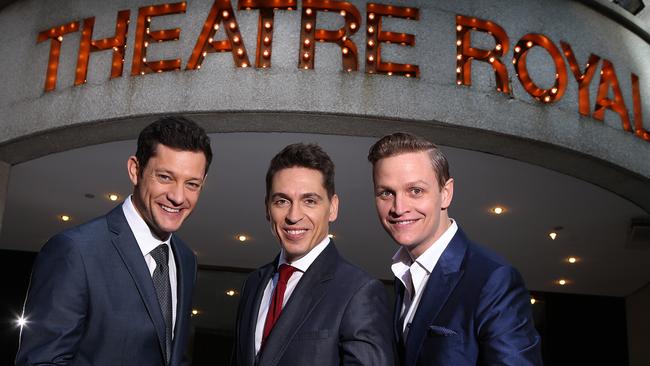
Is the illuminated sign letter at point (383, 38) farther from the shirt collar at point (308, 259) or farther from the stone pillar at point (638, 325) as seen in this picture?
the stone pillar at point (638, 325)

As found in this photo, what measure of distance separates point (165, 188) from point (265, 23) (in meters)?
3.49

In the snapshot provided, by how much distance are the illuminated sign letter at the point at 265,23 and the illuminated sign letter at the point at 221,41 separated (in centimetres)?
11

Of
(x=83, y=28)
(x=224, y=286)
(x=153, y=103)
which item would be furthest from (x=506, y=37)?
(x=224, y=286)

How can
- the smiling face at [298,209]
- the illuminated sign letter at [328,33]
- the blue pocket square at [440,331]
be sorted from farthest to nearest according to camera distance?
the illuminated sign letter at [328,33]
the smiling face at [298,209]
the blue pocket square at [440,331]

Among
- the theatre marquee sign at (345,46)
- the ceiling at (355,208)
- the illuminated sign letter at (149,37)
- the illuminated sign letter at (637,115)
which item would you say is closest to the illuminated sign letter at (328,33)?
the theatre marquee sign at (345,46)

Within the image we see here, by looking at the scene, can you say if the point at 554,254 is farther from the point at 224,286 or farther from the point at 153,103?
the point at 153,103

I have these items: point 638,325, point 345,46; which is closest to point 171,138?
point 345,46

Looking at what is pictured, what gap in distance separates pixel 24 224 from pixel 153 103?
5.23 m

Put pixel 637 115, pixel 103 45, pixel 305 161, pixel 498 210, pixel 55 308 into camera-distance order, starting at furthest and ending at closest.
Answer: pixel 498 210
pixel 637 115
pixel 103 45
pixel 305 161
pixel 55 308

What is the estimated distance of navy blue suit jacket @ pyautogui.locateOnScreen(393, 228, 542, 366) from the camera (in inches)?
87.9

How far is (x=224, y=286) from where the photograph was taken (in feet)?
37.4

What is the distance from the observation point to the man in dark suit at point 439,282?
2.28 m

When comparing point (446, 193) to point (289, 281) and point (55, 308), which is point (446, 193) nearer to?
point (289, 281)

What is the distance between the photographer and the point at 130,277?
245 centimetres
